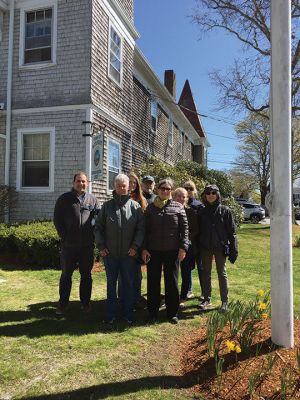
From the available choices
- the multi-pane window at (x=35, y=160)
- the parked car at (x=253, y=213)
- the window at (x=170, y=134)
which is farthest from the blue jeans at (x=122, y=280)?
the parked car at (x=253, y=213)

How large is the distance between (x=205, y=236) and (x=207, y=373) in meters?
2.34

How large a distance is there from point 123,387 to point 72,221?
2.54 meters

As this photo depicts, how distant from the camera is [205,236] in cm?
584

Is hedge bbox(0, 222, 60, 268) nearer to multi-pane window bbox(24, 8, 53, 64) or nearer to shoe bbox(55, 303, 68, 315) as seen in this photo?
shoe bbox(55, 303, 68, 315)

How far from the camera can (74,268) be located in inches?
226

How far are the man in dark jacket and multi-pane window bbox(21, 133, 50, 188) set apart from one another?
233 inches

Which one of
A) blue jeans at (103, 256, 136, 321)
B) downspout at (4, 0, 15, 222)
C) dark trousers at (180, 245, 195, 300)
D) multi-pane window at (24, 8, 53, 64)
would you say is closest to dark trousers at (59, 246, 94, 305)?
blue jeans at (103, 256, 136, 321)

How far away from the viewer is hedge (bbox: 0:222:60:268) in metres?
8.51

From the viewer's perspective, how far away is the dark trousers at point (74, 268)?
5629mm

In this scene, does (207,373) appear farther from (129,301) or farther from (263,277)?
(263,277)

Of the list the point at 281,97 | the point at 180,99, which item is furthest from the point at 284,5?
the point at 180,99

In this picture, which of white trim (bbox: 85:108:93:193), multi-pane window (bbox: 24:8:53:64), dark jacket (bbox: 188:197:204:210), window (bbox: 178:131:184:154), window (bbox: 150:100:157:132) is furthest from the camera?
window (bbox: 178:131:184:154)

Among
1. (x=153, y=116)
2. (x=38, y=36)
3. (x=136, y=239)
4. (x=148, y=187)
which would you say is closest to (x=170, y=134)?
(x=153, y=116)

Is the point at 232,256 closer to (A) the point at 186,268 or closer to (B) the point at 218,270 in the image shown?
(B) the point at 218,270
